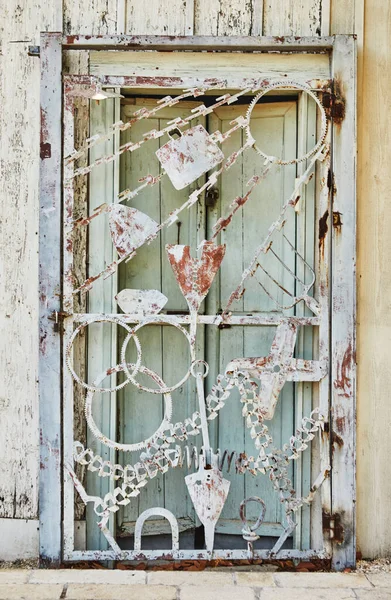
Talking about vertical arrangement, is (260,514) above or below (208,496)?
below

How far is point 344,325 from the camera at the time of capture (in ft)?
11.4

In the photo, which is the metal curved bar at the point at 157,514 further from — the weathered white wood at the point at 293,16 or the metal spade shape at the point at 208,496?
the weathered white wood at the point at 293,16

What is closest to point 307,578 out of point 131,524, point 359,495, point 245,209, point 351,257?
point 359,495

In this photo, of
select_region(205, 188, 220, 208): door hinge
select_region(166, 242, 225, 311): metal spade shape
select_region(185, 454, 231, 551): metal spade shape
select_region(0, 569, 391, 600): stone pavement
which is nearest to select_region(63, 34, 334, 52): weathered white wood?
select_region(205, 188, 220, 208): door hinge

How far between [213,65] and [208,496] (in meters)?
2.19

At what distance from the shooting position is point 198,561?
3.49 meters

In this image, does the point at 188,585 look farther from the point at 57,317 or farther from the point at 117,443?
the point at 57,317

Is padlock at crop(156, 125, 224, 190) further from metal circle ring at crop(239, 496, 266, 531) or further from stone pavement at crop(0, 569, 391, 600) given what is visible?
stone pavement at crop(0, 569, 391, 600)

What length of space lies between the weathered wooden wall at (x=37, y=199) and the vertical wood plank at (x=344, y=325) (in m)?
0.13


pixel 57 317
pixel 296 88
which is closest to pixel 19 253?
pixel 57 317

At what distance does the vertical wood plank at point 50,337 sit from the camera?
3.41 meters

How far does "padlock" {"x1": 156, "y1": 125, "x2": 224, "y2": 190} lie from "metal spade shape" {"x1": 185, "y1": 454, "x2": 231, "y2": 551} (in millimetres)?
1457

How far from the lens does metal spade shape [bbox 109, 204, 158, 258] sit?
3486 millimetres

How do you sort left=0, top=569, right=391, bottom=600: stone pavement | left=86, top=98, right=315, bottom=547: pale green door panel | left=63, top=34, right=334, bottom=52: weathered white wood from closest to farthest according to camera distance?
left=0, top=569, right=391, bottom=600: stone pavement, left=63, top=34, right=334, bottom=52: weathered white wood, left=86, top=98, right=315, bottom=547: pale green door panel
